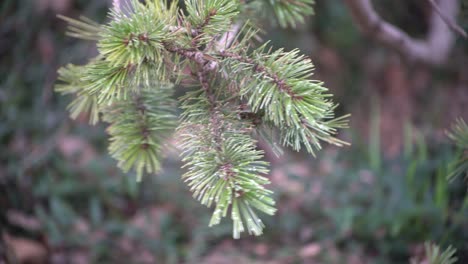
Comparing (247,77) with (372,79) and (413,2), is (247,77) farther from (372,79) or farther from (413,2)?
(372,79)

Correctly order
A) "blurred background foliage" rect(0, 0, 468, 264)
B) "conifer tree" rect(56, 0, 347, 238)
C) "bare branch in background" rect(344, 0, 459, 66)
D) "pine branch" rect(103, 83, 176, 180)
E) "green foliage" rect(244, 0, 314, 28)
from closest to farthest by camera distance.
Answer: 1. "conifer tree" rect(56, 0, 347, 238)
2. "pine branch" rect(103, 83, 176, 180)
3. "green foliage" rect(244, 0, 314, 28)
4. "bare branch in background" rect(344, 0, 459, 66)
5. "blurred background foliage" rect(0, 0, 468, 264)

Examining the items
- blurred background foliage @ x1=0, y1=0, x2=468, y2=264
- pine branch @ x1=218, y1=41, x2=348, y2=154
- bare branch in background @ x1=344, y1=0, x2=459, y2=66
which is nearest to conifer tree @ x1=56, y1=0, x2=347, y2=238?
pine branch @ x1=218, y1=41, x2=348, y2=154

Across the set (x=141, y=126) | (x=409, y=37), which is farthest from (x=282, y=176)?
(x=141, y=126)

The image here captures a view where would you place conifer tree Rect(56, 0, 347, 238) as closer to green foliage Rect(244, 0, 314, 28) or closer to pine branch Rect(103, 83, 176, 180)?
pine branch Rect(103, 83, 176, 180)

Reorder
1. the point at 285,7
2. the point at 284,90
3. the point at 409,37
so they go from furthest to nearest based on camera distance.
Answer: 1. the point at 409,37
2. the point at 285,7
3. the point at 284,90

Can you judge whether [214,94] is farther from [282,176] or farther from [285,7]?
[282,176]

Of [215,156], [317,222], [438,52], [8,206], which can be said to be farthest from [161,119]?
[438,52]
